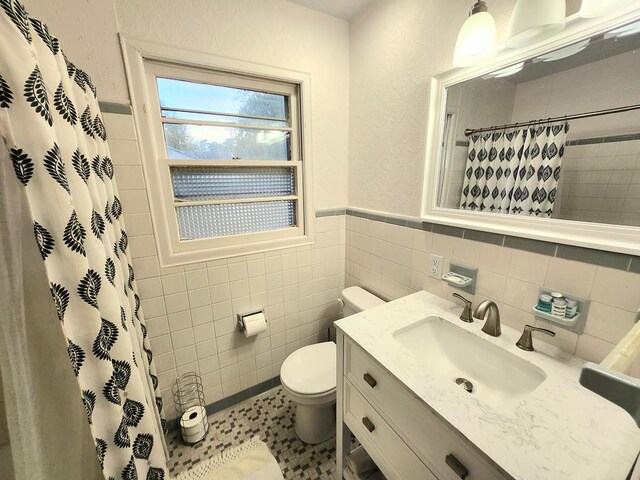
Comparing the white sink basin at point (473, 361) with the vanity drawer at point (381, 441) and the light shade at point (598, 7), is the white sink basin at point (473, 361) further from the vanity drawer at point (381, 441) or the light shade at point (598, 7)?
the light shade at point (598, 7)

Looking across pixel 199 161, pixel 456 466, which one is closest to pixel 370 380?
pixel 456 466

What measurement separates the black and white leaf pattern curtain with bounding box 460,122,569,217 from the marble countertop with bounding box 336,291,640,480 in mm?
524

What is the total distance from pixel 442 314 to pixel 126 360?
1175 millimetres

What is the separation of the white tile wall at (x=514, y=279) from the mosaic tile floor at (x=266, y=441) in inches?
38.3

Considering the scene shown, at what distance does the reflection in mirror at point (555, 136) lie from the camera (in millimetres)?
747

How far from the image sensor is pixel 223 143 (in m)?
1.43

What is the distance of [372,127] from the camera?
1.51 meters

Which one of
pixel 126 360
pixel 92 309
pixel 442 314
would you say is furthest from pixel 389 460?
pixel 92 309

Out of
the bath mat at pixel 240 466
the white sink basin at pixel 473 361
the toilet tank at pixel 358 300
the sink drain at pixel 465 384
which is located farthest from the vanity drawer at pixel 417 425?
the bath mat at pixel 240 466

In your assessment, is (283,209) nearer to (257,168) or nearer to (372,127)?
(257,168)

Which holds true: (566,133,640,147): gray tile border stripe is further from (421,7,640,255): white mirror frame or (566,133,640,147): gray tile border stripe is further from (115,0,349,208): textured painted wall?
(115,0,349,208): textured painted wall

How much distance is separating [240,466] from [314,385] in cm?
58

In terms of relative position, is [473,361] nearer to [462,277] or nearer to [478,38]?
[462,277]

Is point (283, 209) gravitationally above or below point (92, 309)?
above
